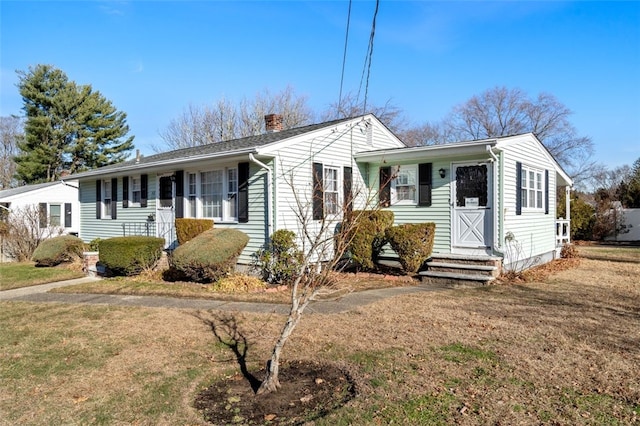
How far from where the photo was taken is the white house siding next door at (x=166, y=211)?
13156 mm

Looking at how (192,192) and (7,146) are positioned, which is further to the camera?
(7,146)

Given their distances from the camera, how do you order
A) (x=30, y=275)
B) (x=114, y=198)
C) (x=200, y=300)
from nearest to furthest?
(x=200, y=300)
(x=30, y=275)
(x=114, y=198)

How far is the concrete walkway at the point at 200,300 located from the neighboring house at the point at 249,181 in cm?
199

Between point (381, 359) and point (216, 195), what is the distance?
8.23 m

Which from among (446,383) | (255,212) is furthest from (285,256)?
(446,383)

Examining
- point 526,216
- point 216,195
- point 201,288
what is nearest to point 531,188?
point 526,216

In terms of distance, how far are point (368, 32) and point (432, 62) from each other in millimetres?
5522

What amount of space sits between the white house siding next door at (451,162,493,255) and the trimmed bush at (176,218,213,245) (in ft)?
20.8

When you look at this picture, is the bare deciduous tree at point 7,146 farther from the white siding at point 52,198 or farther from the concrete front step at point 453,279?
the concrete front step at point 453,279

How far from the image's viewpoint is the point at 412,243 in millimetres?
10484

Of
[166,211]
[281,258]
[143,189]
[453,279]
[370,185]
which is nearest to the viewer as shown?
[453,279]

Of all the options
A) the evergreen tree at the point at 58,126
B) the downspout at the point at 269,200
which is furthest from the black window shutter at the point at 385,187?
the evergreen tree at the point at 58,126

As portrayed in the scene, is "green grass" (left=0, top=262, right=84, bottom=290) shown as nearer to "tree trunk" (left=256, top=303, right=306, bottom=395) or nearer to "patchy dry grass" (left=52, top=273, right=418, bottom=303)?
"patchy dry grass" (left=52, top=273, right=418, bottom=303)

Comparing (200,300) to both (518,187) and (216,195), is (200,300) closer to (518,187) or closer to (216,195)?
(216,195)
